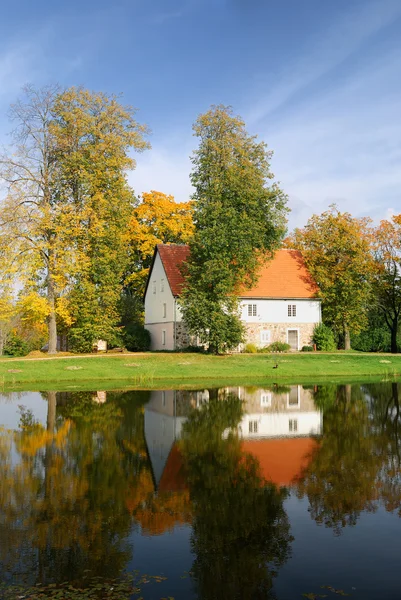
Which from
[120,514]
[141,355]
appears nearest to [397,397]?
[120,514]

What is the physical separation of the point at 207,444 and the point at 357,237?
4191 centimetres

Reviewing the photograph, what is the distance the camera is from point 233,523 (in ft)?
28.0

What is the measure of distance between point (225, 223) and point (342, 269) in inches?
596

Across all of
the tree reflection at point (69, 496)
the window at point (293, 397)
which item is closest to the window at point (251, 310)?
the window at point (293, 397)

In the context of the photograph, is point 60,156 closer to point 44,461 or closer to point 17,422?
point 17,422

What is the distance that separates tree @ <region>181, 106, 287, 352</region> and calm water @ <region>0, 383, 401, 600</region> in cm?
2466

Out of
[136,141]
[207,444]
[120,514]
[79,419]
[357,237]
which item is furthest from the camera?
[357,237]

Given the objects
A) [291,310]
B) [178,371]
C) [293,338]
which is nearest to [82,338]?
[178,371]

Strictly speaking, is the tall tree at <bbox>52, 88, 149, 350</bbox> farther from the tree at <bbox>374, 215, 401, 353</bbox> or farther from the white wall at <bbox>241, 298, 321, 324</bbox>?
the tree at <bbox>374, 215, 401, 353</bbox>

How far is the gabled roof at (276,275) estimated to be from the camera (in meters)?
51.4

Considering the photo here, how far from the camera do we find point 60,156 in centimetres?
4556

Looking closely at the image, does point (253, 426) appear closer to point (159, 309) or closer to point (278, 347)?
point (278, 347)

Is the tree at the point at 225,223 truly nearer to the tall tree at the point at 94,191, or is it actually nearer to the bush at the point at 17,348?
the tall tree at the point at 94,191

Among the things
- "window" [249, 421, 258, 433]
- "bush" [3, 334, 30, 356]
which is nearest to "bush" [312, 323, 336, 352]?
"bush" [3, 334, 30, 356]
